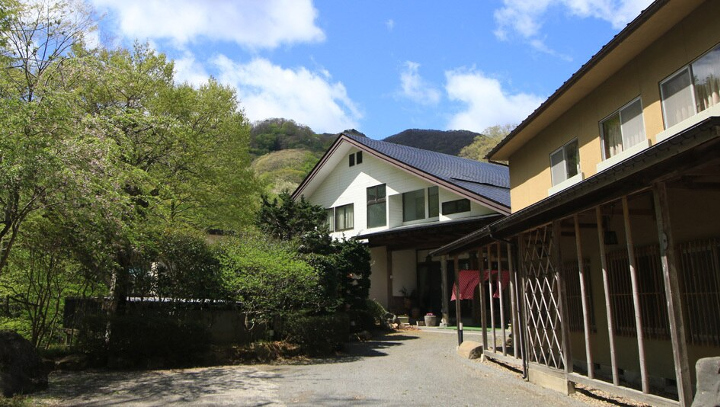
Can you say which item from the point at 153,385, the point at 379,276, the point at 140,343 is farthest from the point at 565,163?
the point at 379,276

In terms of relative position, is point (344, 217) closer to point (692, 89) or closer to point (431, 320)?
point (431, 320)

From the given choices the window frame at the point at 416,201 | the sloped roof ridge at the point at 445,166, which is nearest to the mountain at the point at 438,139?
the sloped roof ridge at the point at 445,166

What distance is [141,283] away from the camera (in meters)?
12.4

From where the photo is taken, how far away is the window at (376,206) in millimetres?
23656

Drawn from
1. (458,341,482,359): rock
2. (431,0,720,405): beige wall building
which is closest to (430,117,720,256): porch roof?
(431,0,720,405): beige wall building

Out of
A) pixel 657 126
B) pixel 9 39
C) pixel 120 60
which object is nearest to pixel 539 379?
pixel 657 126

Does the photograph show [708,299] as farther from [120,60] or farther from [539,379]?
[120,60]

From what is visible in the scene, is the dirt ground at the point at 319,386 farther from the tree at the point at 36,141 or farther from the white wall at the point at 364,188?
the white wall at the point at 364,188

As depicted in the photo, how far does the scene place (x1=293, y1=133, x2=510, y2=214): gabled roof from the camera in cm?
1899

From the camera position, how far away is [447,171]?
22547 mm

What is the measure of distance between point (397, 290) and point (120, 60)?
1451 centimetres

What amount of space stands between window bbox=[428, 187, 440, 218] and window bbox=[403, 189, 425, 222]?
0.39m

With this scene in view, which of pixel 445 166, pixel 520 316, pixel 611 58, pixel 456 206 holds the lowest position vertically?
pixel 520 316

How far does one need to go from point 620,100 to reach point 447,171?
1243 centimetres
